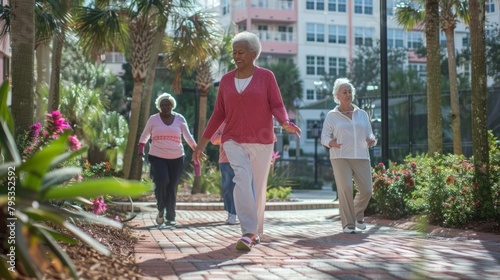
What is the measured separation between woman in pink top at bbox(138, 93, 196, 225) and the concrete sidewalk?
956 millimetres

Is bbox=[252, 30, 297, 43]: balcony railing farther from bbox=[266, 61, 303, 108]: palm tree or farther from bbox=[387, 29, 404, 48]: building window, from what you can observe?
bbox=[387, 29, 404, 48]: building window

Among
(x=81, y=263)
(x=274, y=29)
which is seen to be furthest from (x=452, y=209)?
(x=274, y=29)

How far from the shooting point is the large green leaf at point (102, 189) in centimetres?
330

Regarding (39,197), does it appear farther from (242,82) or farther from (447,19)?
(447,19)

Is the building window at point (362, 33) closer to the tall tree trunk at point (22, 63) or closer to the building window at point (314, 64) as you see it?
the building window at point (314, 64)

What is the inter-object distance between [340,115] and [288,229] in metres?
1.69

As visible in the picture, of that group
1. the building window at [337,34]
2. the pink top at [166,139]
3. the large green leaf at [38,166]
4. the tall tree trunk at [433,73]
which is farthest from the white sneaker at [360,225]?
the building window at [337,34]

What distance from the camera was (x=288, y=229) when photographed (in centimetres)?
1109

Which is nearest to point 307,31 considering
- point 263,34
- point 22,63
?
point 263,34

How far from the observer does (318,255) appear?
270 inches

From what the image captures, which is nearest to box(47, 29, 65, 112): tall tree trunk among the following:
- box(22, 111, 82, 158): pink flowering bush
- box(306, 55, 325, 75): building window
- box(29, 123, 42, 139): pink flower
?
box(22, 111, 82, 158): pink flowering bush

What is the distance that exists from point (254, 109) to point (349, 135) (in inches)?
96.3

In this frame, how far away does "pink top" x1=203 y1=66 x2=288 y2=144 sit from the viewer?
7.89 m

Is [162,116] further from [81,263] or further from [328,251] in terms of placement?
[81,263]
